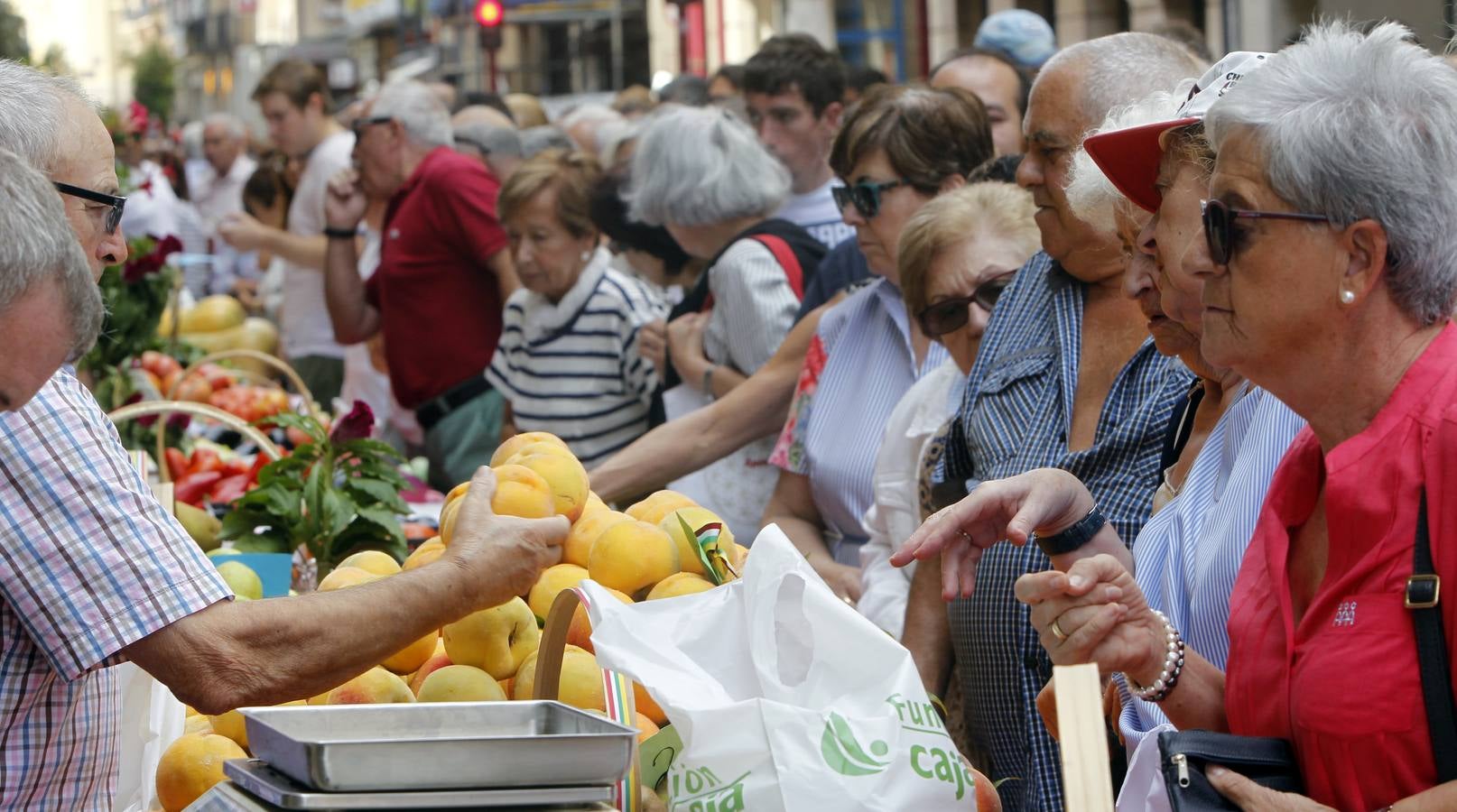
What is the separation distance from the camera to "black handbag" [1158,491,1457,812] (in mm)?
1548

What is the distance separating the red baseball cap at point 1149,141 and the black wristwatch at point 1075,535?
1.43ft

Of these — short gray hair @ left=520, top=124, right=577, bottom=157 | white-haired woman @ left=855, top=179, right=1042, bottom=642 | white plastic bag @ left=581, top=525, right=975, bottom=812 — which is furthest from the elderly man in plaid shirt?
short gray hair @ left=520, top=124, right=577, bottom=157

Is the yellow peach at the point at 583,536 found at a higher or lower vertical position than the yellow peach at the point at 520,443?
lower

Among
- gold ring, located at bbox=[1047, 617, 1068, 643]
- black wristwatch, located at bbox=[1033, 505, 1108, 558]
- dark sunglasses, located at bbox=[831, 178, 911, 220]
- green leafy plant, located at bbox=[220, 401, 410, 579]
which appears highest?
dark sunglasses, located at bbox=[831, 178, 911, 220]

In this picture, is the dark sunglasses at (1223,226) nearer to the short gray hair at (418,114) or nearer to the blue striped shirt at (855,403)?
the blue striped shirt at (855,403)

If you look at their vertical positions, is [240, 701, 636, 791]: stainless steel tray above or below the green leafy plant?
above

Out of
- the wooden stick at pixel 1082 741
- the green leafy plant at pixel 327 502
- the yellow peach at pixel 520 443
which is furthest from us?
the green leafy plant at pixel 327 502

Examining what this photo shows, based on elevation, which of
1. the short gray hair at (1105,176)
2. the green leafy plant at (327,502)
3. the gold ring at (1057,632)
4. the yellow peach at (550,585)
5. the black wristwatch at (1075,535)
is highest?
the short gray hair at (1105,176)

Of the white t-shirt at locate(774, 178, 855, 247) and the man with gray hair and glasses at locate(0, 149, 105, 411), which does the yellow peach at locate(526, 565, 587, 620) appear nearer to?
the man with gray hair and glasses at locate(0, 149, 105, 411)

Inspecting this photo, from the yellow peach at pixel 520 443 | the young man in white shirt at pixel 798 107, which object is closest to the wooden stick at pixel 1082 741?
the yellow peach at pixel 520 443

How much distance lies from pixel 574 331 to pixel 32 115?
3121mm

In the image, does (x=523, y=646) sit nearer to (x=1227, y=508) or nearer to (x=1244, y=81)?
(x=1227, y=508)

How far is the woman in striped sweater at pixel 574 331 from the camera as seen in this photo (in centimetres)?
508

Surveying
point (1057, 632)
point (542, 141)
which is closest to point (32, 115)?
point (1057, 632)
